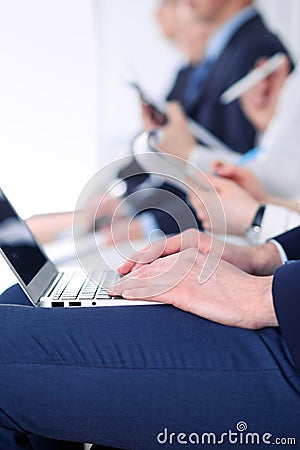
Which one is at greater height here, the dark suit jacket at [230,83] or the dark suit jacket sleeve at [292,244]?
the dark suit jacket sleeve at [292,244]

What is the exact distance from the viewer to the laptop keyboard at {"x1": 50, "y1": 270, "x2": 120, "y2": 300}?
0.96 metres

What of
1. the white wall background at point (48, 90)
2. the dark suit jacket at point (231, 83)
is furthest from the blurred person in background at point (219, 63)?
the white wall background at point (48, 90)

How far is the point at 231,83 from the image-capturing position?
3240mm

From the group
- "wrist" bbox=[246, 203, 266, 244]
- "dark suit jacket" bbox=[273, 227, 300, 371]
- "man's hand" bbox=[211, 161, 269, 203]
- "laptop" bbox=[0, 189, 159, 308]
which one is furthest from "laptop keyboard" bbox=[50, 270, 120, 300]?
"man's hand" bbox=[211, 161, 269, 203]

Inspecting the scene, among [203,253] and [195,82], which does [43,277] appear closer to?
[203,253]

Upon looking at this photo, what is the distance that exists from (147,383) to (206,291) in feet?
0.41

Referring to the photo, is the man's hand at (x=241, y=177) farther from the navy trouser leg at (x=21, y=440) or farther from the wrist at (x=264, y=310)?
the wrist at (x=264, y=310)

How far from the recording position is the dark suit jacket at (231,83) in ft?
10.6

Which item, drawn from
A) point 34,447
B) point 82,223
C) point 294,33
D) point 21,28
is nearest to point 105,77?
point 21,28

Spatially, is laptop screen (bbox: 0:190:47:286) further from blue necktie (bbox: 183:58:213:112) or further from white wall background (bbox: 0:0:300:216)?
blue necktie (bbox: 183:58:213:112)

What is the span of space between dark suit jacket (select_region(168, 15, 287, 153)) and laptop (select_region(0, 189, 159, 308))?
2103mm

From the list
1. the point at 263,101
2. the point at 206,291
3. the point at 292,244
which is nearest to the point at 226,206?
the point at 292,244

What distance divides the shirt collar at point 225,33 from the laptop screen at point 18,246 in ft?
7.61

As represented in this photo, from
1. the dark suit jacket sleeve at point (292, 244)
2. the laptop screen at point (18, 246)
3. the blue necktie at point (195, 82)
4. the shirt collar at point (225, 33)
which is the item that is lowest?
the blue necktie at point (195, 82)
